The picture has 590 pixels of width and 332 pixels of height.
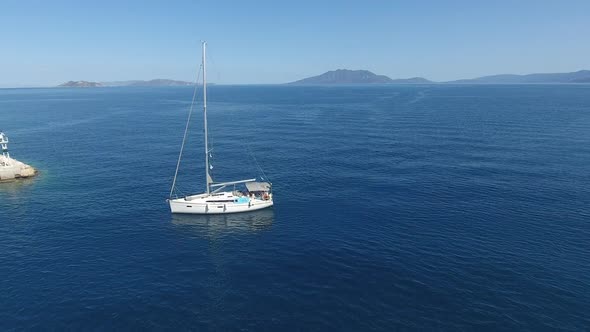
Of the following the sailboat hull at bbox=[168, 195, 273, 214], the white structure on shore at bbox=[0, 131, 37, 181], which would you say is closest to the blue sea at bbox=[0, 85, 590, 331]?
the sailboat hull at bbox=[168, 195, 273, 214]

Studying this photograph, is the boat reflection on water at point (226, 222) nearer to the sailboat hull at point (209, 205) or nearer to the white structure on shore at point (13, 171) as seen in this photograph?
the sailboat hull at point (209, 205)

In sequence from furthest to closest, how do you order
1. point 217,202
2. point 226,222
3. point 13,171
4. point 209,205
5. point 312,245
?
point 13,171 < point 217,202 < point 209,205 < point 226,222 < point 312,245

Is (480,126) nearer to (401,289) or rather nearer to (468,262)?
(468,262)

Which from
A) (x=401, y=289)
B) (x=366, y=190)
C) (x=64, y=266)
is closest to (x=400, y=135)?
(x=366, y=190)

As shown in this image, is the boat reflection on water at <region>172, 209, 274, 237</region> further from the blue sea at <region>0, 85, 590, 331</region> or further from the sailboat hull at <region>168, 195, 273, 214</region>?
the sailboat hull at <region>168, 195, 273, 214</region>

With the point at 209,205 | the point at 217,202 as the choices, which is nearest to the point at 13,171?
the point at 209,205

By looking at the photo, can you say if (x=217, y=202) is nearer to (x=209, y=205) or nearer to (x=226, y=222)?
(x=209, y=205)
